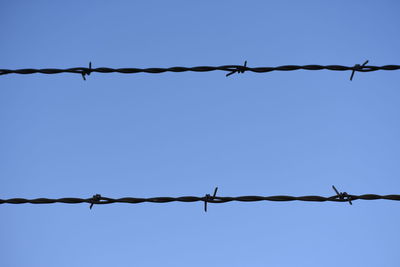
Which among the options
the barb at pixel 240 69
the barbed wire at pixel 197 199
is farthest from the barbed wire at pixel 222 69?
the barbed wire at pixel 197 199

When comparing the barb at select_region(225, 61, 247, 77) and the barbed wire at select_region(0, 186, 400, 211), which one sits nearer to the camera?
the barbed wire at select_region(0, 186, 400, 211)

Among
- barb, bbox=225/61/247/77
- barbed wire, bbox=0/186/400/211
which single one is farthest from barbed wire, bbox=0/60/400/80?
barbed wire, bbox=0/186/400/211

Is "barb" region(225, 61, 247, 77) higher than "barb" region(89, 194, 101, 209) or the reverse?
higher

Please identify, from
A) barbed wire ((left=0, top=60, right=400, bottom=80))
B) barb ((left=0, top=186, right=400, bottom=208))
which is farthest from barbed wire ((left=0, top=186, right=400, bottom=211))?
barbed wire ((left=0, top=60, right=400, bottom=80))

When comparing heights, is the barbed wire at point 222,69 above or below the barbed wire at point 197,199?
above

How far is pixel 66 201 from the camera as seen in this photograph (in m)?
2.29

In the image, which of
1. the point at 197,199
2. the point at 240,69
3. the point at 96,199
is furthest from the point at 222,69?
the point at 96,199

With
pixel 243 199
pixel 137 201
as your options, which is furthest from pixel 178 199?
pixel 243 199

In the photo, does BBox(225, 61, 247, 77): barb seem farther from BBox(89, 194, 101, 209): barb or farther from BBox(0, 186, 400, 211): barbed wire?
BBox(89, 194, 101, 209): barb

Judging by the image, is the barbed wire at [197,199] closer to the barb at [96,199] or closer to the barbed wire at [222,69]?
the barb at [96,199]

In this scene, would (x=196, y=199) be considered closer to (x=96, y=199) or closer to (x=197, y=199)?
(x=197, y=199)

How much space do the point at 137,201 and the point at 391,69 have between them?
6.69ft

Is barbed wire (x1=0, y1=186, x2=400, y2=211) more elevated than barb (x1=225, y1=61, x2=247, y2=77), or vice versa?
barb (x1=225, y1=61, x2=247, y2=77)

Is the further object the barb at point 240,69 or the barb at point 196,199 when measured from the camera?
the barb at point 240,69
